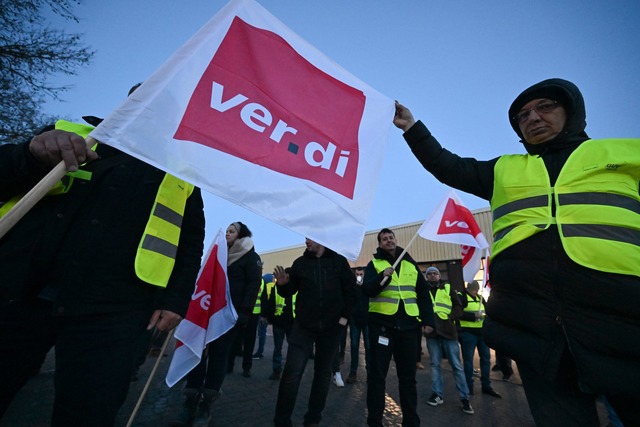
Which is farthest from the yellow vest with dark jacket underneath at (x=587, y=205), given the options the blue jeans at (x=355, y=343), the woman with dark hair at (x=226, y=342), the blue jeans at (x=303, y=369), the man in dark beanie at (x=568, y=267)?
the blue jeans at (x=355, y=343)

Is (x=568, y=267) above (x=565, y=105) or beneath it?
beneath

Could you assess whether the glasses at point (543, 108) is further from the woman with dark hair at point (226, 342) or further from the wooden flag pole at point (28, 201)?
the woman with dark hair at point (226, 342)

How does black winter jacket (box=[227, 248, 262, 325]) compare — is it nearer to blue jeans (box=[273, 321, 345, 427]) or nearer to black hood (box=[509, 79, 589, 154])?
blue jeans (box=[273, 321, 345, 427])

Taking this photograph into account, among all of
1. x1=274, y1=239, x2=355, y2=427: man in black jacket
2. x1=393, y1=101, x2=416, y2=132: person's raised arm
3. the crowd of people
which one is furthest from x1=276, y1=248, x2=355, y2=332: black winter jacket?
x1=393, y1=101, x2=416, y2=132: person's raised arm

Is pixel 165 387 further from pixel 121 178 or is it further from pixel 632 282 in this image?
pixel 632 282

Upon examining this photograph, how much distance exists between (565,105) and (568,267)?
98 centimetres

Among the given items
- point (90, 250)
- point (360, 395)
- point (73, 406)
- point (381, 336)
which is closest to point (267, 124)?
point (90, 250)

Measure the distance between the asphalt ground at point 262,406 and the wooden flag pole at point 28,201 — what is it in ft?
8.48

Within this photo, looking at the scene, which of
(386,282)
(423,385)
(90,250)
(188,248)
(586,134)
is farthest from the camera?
(423,385)

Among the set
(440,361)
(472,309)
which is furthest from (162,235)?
(472,309)

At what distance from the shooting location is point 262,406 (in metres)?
4.05

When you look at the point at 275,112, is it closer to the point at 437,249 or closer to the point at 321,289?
the point at 321,289

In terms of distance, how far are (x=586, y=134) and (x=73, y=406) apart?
2.85m

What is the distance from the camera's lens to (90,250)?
1.50m
